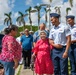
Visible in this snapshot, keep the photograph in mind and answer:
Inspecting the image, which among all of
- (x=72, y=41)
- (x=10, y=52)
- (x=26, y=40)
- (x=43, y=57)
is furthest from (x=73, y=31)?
(x=26, y=40)

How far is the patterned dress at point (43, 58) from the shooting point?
9.61 m

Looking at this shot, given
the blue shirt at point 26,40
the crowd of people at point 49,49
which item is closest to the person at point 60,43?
the crowd of people at point 49,49

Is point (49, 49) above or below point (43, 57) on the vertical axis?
above

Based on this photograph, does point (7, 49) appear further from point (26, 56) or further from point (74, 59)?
point (26, 56)

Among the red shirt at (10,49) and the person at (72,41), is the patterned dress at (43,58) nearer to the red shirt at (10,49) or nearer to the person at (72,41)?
the person at (72,41)

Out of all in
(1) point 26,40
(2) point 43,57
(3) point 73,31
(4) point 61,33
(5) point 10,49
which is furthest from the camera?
(1) point 26,40

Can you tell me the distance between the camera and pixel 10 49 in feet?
24.2

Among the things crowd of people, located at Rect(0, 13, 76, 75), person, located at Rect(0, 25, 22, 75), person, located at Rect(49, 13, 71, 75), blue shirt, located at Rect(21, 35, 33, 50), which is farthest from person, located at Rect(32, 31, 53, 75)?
blue shirt, located at Rect(21, 35, 33, 50)

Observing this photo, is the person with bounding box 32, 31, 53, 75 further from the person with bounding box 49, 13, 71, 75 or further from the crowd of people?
the person with bounding box 49, 13, 71, 75

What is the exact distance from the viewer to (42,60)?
382 inches

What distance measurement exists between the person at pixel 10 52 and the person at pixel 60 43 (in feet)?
3.92


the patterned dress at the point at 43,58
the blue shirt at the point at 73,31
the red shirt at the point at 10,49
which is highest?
the blue shirt at the point at 73,31

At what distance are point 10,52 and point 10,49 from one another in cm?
9

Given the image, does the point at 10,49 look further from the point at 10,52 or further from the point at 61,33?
the point at 61,33
